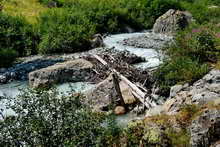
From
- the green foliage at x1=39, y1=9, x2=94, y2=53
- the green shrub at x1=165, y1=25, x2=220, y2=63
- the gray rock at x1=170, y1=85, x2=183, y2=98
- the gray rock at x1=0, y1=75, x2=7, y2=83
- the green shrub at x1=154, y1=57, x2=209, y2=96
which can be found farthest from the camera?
the green foliage at x1=39, y1=9, x2=94, y2=53

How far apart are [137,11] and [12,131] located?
41934mm

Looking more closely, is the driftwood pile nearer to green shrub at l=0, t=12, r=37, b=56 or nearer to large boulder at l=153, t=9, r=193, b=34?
green shrub at l=0, t=12, r=37, b=56

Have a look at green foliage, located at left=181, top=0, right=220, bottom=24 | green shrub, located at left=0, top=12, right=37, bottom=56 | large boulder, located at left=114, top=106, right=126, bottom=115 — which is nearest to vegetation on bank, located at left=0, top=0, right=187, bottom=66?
green shrub, located at left=0, top=12, right=37, bottom=56

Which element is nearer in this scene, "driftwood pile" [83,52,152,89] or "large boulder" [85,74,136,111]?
"large boulder" [85,74,136,111]

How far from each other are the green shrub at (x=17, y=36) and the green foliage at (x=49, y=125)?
2610 centimetres

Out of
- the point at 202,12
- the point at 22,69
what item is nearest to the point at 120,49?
the point at 22,69

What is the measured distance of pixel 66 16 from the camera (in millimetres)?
40906

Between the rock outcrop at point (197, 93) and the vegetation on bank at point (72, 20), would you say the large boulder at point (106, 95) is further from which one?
the vegetation on bank at point (72, 20)

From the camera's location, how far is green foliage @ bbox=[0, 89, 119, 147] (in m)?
9.65

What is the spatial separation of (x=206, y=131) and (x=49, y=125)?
4830 millimetres

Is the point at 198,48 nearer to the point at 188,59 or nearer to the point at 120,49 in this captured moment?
the point at 188,59

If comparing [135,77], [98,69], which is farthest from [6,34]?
[135,77]

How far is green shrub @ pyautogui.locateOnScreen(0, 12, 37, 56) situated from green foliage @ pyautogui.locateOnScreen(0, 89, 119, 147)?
26099 mm

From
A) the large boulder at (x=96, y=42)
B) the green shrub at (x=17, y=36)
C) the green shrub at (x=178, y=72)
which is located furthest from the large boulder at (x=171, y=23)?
the green shrub at (x=178, y=72)
